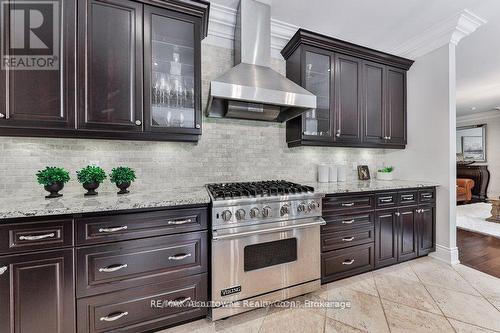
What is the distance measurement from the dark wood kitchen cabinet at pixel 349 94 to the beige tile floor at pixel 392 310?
1.58 metres

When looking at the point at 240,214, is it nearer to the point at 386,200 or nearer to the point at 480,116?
the point at 386,200

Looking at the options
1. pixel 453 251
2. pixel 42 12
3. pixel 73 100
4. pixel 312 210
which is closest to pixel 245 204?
pixel 312 210

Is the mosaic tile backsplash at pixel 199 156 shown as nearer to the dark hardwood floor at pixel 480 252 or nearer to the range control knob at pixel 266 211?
the range control knob at pixel 266 211

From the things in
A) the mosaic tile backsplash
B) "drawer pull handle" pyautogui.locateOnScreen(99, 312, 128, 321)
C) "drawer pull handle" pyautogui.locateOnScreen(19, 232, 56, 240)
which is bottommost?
"drawer pull handle" pyautogui.locateOnScreen(99, 312, 128, 321)

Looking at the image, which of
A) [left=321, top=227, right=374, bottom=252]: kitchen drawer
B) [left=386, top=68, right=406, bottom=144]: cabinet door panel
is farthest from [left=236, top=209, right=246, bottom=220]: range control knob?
[left=386, top=68, right=406, bottom=144]: cabinet door panel

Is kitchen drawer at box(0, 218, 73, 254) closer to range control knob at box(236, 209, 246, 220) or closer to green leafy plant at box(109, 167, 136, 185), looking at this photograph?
green leafy plant at box(109, 167, 136, 185)

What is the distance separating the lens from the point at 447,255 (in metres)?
2.60

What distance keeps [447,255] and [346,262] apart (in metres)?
1.44

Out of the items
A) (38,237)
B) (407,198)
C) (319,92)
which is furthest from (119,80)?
(407,198)

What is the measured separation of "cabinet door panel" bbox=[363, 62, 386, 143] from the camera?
2.81m

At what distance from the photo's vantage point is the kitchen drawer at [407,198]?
2.53 metres

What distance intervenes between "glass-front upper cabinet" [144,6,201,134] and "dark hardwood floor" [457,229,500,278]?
3.54 metres

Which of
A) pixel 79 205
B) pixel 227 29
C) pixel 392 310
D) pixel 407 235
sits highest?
pixel 227 29

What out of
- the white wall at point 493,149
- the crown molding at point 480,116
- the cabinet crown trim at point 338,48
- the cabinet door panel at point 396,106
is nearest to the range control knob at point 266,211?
the cabinet crown trim at point 338,48
